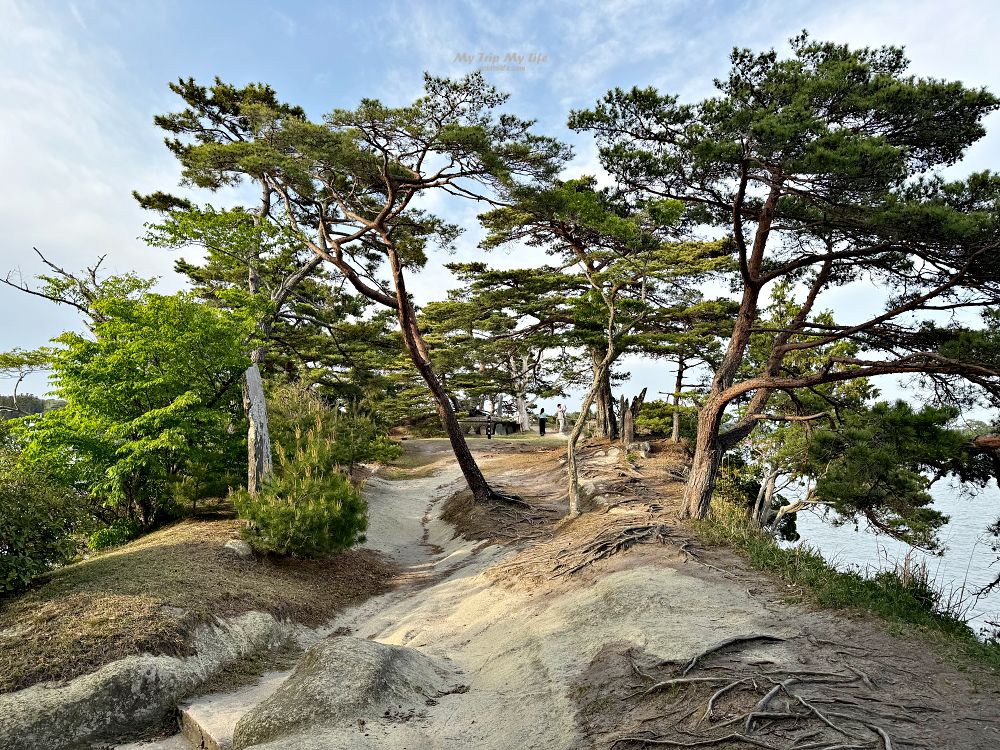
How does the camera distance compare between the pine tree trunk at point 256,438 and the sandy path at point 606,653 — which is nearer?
the sandy path at point 606,653

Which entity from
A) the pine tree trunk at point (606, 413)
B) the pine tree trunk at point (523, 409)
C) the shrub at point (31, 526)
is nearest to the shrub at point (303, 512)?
the shrub at point (31, 526)

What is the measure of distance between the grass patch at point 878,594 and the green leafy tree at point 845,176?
2.30 m

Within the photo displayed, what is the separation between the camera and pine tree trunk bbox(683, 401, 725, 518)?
10.4 metres

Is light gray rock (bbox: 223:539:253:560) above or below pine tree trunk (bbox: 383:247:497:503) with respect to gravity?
below

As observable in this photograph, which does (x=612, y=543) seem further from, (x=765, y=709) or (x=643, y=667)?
(x=765, y=709)

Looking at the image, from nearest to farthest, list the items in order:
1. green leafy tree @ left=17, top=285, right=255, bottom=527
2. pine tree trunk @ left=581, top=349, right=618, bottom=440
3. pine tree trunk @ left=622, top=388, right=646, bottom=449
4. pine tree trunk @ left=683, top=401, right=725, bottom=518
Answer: pine tree trunk @ left=683, top=401, right=725, bottom=518, green leafy tree @ left=17, top=285, right=255, bottom=527, pine tree trunk @ left=622, top=388, right=646, bottom=449, pine tree trunk @ left=581, top=349, right=618, bottom=440

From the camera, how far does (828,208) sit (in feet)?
27.6

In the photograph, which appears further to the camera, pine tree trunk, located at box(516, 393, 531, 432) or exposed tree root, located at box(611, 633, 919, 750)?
pine tree trunk, located at box(516, 393, 531, 432)

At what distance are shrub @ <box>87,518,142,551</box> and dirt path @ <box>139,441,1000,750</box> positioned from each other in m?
6.02

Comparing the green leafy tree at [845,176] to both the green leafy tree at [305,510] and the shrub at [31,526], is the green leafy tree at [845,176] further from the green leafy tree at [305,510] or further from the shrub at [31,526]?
the shrub at [31,526]

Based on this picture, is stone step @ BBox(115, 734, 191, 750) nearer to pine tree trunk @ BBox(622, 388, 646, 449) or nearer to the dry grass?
the dry grass

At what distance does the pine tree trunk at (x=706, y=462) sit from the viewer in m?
10.4

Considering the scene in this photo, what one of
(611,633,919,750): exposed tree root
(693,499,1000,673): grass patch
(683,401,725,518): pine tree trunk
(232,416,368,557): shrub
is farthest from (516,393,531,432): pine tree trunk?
(611,633,919,750): exposed tree root

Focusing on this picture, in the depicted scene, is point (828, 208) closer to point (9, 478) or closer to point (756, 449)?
point (9, 478)
